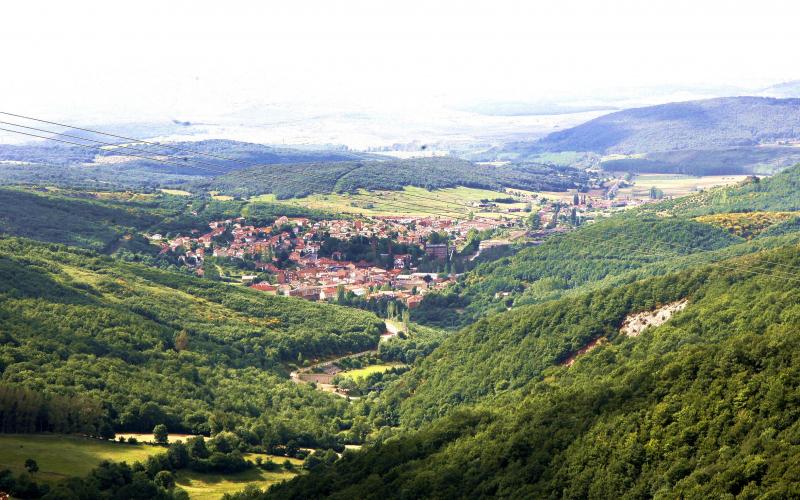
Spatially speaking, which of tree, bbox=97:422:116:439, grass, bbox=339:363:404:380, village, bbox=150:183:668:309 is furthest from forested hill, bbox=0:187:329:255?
tree, bbox=97:422:116:439

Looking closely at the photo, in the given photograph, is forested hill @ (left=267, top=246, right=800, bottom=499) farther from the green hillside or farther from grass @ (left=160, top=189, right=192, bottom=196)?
grass @ (left=160, top=189, right=192, bottom=196)

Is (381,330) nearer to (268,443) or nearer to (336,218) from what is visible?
(268,443)

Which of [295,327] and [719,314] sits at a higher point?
[719,314]

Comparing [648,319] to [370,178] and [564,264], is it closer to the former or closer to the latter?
[564,264]

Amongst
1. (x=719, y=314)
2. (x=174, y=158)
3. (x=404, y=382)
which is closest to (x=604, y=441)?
(x=719, y=314)

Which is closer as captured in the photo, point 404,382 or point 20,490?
point 20,490

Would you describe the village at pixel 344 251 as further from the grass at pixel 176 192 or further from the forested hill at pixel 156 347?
the grass at pixel 176 192
